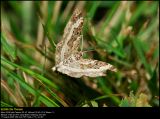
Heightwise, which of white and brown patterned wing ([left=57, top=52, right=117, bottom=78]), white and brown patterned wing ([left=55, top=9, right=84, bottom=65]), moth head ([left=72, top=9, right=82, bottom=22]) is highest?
moth head ([left=72, top=9, right=82, bottom=22])

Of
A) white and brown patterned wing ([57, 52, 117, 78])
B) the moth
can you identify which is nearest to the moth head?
the moth

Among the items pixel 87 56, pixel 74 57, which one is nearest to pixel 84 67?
pixel 74 57

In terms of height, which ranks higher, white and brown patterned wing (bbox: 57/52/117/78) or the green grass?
the green grass

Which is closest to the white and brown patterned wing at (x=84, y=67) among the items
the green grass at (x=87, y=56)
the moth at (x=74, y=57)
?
the moth at (x=74, y=57)

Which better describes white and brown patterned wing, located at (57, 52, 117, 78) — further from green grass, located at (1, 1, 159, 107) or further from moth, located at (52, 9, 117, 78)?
green grass, located at (1, 1, 159, 107)

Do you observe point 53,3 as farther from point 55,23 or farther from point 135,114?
point 135,114

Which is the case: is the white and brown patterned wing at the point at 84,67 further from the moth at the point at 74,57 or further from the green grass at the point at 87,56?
the green grass at the point at 87,56
